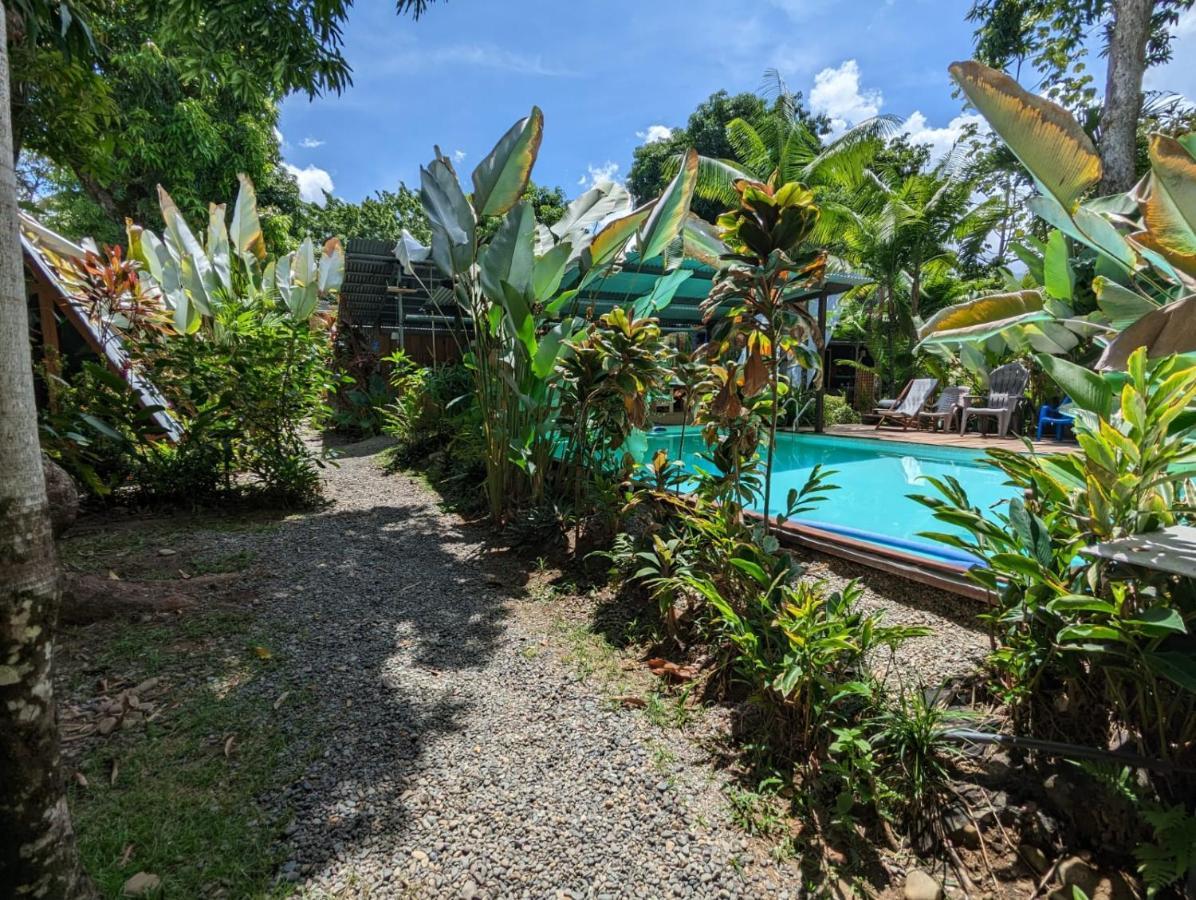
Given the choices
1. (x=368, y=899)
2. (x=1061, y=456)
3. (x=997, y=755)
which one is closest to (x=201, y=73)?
(x=368, y=899)

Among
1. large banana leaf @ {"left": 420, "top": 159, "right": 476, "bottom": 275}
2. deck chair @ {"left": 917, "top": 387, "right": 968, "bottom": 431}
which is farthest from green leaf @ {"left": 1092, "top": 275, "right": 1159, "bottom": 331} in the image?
deck chair @ {"left": 917, "top": 387, "right": 968, "bottom": 431}

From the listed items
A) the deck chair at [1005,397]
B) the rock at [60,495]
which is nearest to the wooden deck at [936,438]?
the deck chair at [1005,397]

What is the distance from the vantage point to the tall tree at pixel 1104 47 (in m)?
7.25

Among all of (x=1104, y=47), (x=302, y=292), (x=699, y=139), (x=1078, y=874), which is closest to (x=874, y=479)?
(x=1078, y=874)

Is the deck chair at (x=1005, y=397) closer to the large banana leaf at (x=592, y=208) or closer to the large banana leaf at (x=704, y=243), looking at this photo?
the large banana leaf at (x=592, y=208)

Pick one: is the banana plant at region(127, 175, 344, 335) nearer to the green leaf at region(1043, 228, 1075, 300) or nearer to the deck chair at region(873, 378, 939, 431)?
the green leaf at region(1043, 228, 1075, 300)

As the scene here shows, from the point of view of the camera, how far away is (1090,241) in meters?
1.48

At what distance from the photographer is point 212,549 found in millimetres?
3621

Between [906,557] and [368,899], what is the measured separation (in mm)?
2683

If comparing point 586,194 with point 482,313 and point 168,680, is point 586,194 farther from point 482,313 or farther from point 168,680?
point 168,680

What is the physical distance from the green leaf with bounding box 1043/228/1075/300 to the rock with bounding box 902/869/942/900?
1935mm

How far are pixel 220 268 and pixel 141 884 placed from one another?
6936 millimetres

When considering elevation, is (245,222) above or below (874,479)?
above

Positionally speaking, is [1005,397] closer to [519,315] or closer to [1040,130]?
[519,315]
